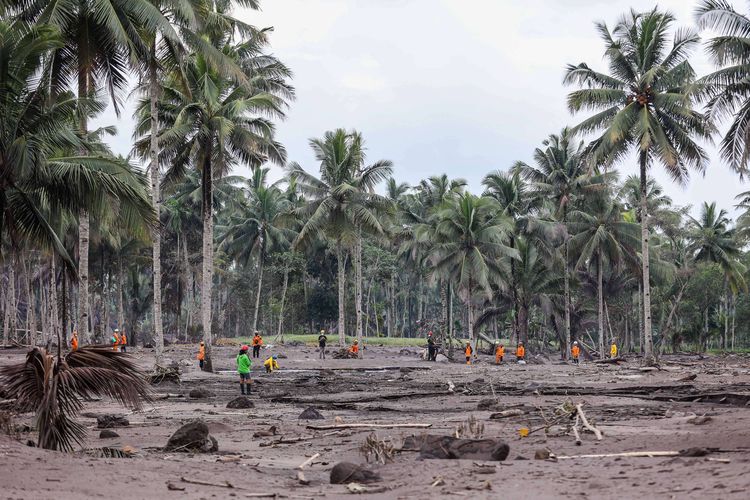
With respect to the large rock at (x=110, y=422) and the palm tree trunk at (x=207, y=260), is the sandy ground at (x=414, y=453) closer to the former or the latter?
the large rock at (x=110, y=422)

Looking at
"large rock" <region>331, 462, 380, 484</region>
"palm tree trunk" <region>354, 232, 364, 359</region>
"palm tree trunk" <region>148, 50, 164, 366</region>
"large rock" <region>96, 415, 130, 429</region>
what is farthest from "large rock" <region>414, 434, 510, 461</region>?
"palm tree trunk" <region>354, 232, 364, 359</region>

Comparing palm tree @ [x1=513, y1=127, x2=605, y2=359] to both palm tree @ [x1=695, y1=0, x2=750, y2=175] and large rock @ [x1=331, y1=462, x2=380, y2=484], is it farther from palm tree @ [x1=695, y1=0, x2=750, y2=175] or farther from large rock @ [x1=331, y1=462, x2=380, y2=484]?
large rock @ [x1=331, y1=462, x2=380, y2=484]

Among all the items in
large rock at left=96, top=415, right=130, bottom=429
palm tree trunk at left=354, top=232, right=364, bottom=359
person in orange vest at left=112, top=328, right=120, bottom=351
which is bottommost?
large rock at left=96, top=415, right=130, bottom=429

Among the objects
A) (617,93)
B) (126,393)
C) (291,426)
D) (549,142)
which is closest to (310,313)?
(549,142)

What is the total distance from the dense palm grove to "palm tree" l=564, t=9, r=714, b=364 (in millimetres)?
89

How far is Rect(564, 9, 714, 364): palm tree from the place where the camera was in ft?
104

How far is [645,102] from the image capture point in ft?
106

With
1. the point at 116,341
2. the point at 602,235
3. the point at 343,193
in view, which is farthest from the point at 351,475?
the point at 602,235

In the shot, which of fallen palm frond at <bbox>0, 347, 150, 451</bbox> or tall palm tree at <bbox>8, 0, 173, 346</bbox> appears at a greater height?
tall palm tree at <bbox>8, 0, 173, 346</bbox>

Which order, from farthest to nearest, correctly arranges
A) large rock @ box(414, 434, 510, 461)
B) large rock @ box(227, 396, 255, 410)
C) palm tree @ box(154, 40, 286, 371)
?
palm tree @ box(154, 40, 286, 371), large rock @ box(227, 396, 255, 410), large rock @ box(414, 434, 510, 461)

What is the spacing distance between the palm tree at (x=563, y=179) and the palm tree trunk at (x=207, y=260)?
74.6 ft

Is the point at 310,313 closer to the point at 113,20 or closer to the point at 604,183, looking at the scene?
the point at 604,183

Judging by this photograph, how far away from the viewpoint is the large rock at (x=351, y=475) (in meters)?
8.83

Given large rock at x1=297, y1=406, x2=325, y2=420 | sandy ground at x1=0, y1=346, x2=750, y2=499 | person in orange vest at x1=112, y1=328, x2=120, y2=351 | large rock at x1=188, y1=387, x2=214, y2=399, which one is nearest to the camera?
sandy ground at x1=0, y1=346, x2=750, y2=499
